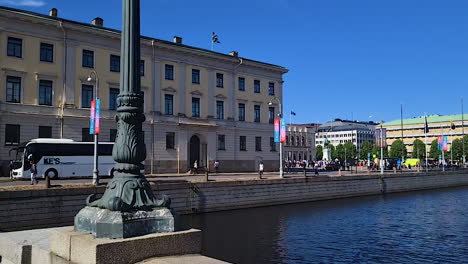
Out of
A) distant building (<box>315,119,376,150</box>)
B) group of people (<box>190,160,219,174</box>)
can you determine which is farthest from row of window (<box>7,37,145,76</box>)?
distant building (<box>315,119,376,150</box>)

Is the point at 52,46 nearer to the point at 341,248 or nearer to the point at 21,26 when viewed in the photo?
the point at 21,26

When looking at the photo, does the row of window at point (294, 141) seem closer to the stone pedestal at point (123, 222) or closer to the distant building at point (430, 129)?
the distant building at point (430, 129)

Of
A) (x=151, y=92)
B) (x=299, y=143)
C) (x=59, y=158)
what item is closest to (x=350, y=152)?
(x=299, y=143)

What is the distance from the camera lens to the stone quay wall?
73.2 feet

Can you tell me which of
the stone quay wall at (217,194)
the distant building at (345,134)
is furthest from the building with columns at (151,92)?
the distant building at (345,134)

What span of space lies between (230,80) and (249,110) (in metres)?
4.69

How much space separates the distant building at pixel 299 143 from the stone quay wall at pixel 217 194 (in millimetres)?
55353

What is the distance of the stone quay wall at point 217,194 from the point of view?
22.3 metres

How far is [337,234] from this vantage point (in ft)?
75.6

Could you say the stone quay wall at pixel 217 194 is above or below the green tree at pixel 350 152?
below

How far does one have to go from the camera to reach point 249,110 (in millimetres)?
56312

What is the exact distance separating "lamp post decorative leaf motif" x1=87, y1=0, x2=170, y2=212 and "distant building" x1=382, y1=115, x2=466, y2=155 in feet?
480

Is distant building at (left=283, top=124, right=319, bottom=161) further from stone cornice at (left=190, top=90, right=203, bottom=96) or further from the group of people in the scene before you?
stone cornice at (left=190, top=90, right=203, bottom=96)

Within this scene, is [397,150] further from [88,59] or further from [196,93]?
[88,59]
